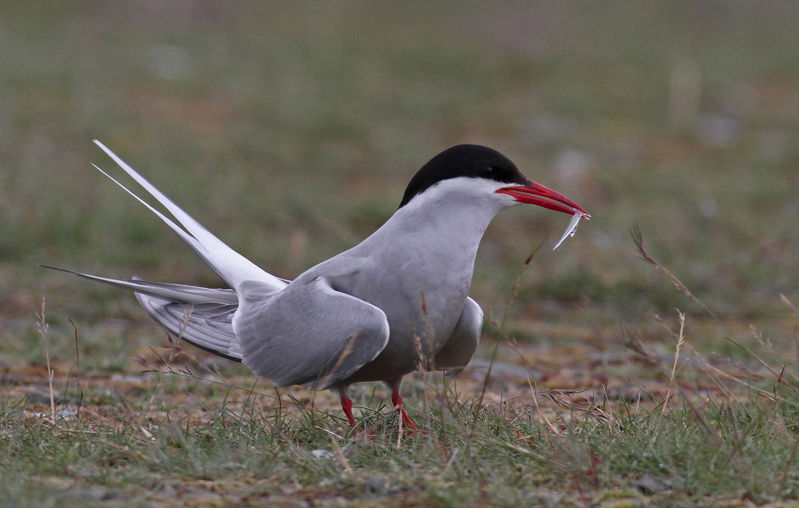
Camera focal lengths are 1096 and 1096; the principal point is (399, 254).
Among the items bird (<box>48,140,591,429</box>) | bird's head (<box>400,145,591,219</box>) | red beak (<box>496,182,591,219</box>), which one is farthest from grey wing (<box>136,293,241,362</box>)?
red beak (<box>496,182,591,219</box>)

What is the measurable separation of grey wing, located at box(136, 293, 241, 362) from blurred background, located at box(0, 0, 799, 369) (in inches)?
33.1

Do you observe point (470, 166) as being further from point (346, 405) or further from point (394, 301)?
point (346, 405)

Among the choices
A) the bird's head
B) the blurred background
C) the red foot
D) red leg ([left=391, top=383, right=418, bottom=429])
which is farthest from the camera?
the blurred background

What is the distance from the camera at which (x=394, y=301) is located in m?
3.29

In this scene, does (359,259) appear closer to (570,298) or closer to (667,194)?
(570,298)

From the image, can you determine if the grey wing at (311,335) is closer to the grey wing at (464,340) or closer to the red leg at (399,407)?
the red leg at (399,407)

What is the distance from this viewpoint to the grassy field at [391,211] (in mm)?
2738

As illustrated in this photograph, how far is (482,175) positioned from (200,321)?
1.07 meters

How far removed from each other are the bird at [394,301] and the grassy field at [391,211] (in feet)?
0.42

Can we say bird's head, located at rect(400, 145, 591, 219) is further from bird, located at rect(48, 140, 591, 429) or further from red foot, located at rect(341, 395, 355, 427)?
red foot, located at rect(341, 395, 355, 427)

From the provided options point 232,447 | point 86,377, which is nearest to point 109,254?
point 86,377

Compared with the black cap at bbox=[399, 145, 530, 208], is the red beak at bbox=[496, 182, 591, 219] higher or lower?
lower

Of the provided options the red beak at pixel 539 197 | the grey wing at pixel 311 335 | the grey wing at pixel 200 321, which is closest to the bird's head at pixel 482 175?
the red beak at pixel 539 197

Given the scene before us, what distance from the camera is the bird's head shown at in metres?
3.39
